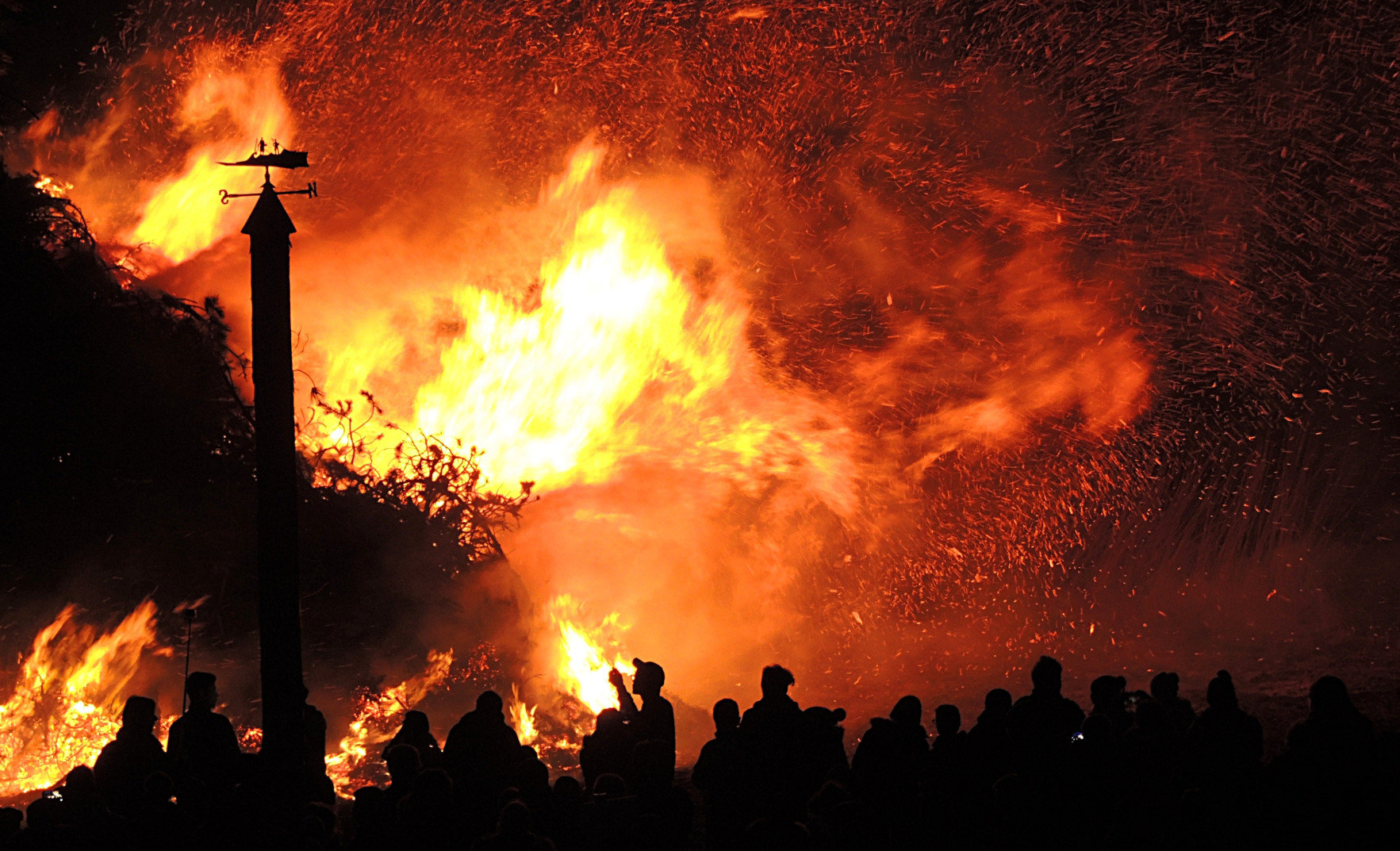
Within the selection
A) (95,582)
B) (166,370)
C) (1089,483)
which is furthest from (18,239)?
(1089,483)

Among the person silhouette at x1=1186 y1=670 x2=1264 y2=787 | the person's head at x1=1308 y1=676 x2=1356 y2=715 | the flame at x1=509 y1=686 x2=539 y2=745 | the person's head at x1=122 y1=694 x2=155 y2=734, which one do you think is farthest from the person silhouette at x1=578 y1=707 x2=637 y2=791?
the flame at x1=509 y1=686 x2=539 y2=745

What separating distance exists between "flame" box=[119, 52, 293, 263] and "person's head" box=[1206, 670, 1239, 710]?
1106 cm

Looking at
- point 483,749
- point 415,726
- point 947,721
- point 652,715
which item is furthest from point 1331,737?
point 415,726

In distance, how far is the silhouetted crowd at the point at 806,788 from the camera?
474 cm

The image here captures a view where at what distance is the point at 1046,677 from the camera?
579 centimetres

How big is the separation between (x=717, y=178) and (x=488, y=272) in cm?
301

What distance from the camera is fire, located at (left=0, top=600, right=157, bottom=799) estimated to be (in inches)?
394

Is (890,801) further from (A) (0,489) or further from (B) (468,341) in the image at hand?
(B) (468,341)

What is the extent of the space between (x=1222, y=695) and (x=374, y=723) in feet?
27.7

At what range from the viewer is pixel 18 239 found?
9844 millimetres

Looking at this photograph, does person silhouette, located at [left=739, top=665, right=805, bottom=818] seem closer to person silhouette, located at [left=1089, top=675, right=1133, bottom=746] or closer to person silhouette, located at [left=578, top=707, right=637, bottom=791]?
person silhouette, located at [left=578, top=707, right=637, bottom=791]

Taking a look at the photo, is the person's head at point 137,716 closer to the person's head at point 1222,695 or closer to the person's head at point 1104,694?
the person's head at point 1104,694

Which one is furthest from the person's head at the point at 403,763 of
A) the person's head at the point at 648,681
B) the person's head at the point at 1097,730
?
the person's head at the point at 1097,730

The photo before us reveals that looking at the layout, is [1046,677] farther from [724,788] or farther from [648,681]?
[648,681]
